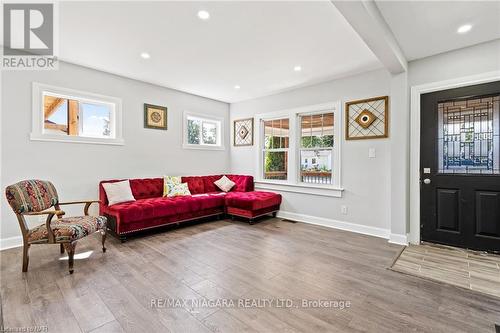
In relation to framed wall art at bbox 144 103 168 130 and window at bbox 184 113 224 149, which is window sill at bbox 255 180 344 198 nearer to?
window at bbox 184 113 224 149

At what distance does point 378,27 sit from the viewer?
222 cm

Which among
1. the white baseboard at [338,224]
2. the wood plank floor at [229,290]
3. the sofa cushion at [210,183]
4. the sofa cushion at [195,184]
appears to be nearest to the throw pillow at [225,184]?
the sofa cushion at [210,183]

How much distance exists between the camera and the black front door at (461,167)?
9.30 feet

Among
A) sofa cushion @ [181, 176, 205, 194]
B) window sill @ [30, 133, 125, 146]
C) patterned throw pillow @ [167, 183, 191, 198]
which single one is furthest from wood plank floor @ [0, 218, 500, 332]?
sofa cushion @ [181, 176, 205, 194]

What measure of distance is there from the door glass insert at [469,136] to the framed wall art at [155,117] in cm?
452

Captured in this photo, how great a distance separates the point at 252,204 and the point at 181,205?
1.23 metres

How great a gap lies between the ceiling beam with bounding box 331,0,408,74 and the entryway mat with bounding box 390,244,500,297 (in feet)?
7.90

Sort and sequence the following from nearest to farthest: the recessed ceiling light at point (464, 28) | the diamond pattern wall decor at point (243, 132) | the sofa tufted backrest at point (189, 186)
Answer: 1. the recessed ceiling light at point (464, 28)
2. the sofa tufted backrest at point (189, 186)
3. the diamond pattern wall decor at point (243, 132)

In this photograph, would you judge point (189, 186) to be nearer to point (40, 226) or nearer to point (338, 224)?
point (40, 226)

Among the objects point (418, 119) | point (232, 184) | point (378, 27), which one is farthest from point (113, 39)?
point (418, 119)

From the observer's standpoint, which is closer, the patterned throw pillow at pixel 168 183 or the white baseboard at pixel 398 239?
the white baseboard at pixel 398 239

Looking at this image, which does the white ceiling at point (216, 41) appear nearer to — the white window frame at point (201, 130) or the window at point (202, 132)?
the white window frame at point (201, 130)

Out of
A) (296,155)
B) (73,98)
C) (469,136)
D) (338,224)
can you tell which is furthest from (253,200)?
(73,98)

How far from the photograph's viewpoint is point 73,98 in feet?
11.9
